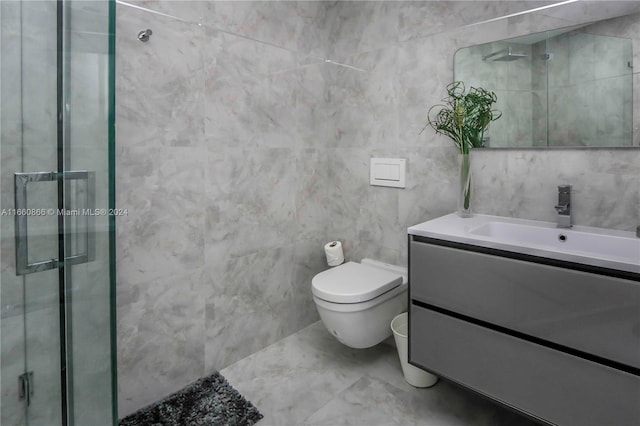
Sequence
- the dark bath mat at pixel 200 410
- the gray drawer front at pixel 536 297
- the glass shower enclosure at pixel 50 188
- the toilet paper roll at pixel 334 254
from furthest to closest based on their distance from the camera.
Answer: the toilet paper roll at pixel 334 254, the dark bath mat at pixel 200 410, the gray drawer front at pixel 536 297, the glass shower enclosure at pixel 50 188

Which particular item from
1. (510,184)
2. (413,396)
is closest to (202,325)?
(413,396)

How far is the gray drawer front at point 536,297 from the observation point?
103 cm

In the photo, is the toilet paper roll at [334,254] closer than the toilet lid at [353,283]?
No

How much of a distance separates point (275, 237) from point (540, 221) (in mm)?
1365

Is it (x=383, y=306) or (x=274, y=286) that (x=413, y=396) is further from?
(x=274, y=286)

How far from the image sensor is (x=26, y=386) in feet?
2.77

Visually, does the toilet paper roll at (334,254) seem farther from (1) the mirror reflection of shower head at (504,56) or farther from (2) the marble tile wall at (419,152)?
(1) the mirror reflection of shower head at (504,56)

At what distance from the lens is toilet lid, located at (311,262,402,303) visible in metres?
1.71

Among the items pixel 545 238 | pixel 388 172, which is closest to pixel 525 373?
pixel 545 238

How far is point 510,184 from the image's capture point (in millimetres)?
1687

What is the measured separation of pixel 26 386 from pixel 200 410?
36.2 inches

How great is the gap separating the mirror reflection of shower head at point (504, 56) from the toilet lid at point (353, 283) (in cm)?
116

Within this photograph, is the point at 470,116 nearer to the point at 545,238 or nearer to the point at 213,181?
the point at 545,238

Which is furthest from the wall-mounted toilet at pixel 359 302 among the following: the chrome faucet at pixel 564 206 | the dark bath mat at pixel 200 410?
the chrome faucet at pixel 564 206
